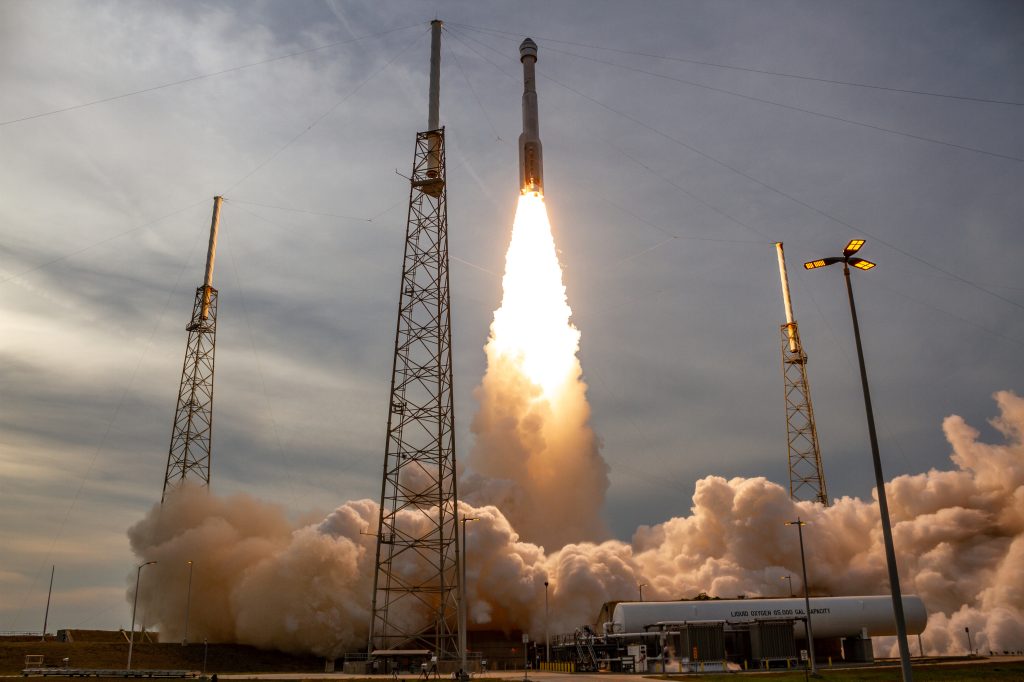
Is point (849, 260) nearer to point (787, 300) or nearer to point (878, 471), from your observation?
point (878, 471)

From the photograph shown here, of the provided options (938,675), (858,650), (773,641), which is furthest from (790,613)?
(938,675)

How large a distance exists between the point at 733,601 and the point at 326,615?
3980 cm

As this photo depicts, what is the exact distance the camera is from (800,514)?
97.1 metres

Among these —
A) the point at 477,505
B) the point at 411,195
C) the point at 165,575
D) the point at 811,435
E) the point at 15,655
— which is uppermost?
the point at 411,195

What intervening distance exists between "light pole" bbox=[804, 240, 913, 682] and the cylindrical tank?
45.7 m

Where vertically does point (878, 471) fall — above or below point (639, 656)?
above

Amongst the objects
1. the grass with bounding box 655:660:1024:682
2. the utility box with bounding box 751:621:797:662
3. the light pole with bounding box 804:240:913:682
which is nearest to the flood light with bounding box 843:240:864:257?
the light pole with bounding box 804:240:913:682

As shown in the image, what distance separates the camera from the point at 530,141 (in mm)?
91312

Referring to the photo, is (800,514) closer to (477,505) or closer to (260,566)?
(477,505)

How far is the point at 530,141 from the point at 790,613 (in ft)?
176

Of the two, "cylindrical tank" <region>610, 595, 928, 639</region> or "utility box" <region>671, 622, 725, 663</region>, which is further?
"cylindrical tank" <region>610, 595, 928, 639</region>

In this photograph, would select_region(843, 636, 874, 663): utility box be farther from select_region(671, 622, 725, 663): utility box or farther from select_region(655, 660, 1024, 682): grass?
select_region(655, 660, 1024, 682): grass

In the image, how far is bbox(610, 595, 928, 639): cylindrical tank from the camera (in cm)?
7669

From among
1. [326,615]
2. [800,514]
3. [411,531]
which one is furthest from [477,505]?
[800,514]
